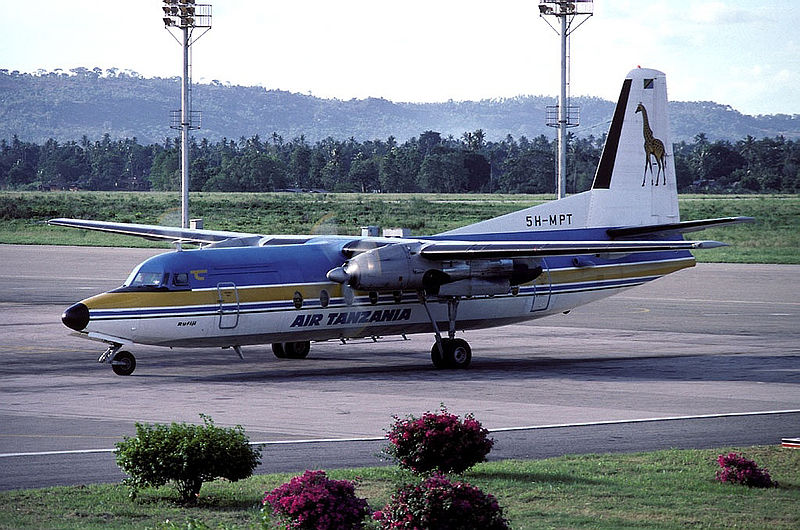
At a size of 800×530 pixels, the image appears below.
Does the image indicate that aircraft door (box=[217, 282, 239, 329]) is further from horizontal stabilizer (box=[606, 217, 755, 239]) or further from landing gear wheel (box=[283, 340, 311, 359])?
horizontal stabilizer (box=[606, 217, 755, 239])

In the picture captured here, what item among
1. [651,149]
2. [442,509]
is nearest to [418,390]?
[651,149]

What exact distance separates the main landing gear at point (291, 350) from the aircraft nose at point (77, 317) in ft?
21.4

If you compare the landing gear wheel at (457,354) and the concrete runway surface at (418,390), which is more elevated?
the landing gear wheel at (457,354)

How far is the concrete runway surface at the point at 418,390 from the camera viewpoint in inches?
666

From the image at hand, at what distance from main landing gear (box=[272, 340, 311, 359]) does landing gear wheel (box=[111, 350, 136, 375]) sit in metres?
4.76

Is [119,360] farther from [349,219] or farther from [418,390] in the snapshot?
[349,219]

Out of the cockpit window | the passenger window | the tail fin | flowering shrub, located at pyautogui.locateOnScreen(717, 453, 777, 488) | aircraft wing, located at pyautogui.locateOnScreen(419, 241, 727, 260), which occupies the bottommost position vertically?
flowering shrub, located at pyautogui.locateOnScreen(717, 453, 777, 488)

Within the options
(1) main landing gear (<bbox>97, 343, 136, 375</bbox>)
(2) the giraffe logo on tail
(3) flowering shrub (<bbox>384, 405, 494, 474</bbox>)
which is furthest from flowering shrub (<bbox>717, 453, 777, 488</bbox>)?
(2) the giraffe logo on tail

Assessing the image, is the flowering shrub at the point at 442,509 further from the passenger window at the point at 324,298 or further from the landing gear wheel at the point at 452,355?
the landing gear wheel at the point at 452,355

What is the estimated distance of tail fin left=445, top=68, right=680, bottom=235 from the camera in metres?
29.7

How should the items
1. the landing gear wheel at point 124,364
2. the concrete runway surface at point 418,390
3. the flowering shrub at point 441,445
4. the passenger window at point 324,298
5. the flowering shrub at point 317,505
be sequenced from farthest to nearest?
the passenger window at point 324,298 → the landing gear wheel at point 124,364 → the concrete runway surface at point 418,390 → the flowering shrub at point 441,445 → the flowering shrub at point 317,505

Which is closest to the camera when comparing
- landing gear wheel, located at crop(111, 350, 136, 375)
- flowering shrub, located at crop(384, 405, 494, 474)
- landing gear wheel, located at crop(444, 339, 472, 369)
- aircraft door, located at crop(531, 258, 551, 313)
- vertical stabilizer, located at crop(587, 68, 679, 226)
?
flowering shrub, located at crop(384, 405, 494, 474)

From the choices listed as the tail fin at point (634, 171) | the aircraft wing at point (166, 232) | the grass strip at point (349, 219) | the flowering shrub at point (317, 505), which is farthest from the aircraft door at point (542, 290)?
the grass strip at point (349, 219)

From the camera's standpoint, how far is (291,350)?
28.4 metres
